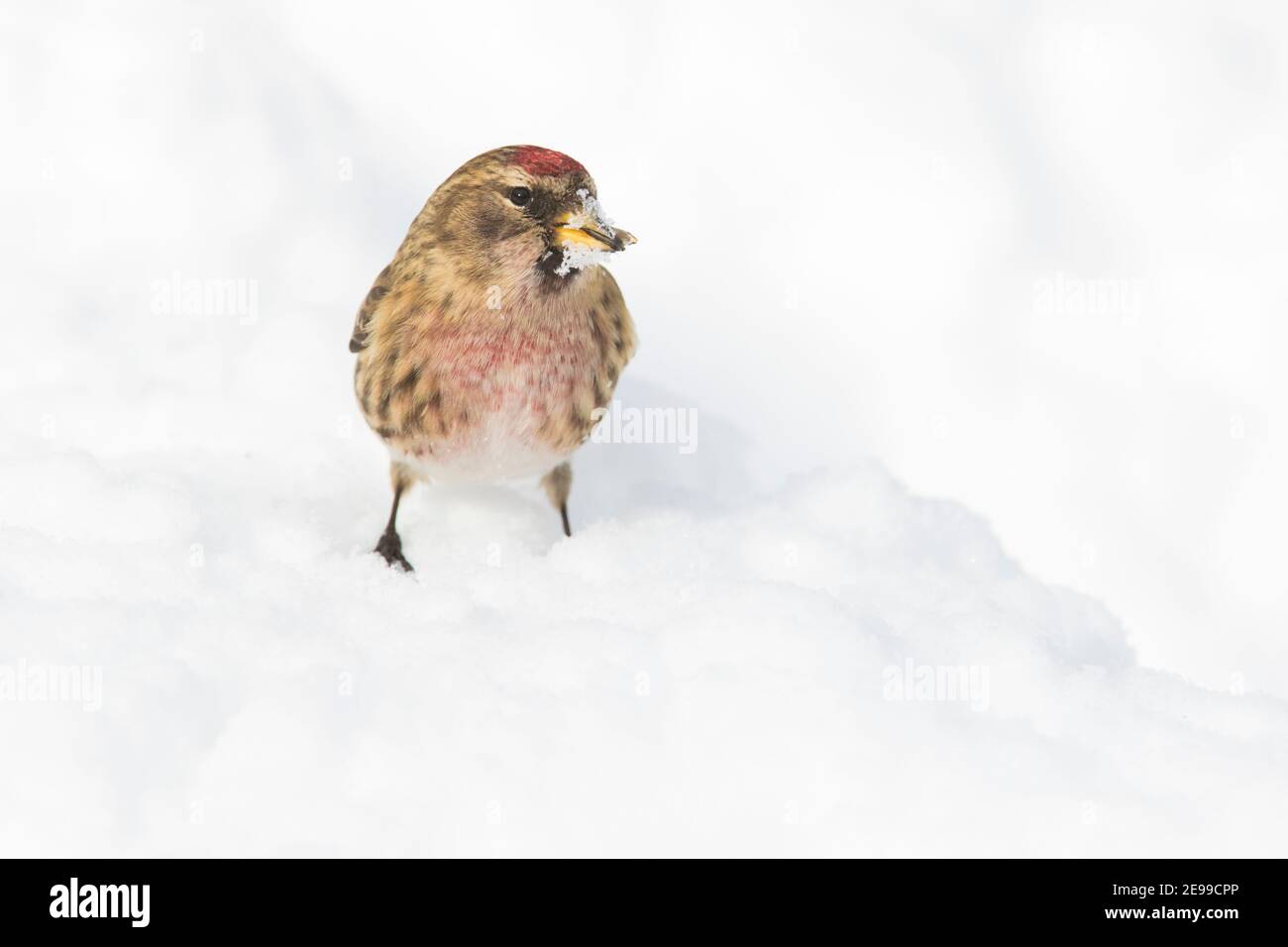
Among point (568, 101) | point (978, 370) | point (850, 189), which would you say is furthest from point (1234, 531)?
point (568, 101)

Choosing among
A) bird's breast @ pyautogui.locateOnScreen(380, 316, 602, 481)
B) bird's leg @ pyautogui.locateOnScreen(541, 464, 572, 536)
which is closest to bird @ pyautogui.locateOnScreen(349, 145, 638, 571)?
bird's breast @ pyautogui.locateOnScreen(380, 316, 602, 481)

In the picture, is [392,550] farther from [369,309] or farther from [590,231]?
[590,231]

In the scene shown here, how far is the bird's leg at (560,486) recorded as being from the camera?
4.05 metres

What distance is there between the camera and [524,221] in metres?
3.41

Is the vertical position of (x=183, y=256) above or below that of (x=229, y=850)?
above

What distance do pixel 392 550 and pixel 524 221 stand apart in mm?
1059

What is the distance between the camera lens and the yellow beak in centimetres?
334

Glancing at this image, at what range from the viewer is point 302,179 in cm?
519

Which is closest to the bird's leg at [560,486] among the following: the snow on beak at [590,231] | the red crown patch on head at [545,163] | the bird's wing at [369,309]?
the bird's wing at [369,309]

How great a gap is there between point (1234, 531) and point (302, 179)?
407 centimetres

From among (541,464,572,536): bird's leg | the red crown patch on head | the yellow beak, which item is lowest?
(541,464,572,536): bird's leg

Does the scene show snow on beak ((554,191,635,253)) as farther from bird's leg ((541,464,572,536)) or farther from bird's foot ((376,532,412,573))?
bird's foot ((376,532,412,573))

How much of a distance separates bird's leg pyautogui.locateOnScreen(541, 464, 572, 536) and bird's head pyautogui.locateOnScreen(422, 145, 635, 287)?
763 millimetres
